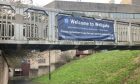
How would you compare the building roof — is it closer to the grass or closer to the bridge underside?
the grass

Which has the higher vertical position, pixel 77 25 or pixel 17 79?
pixel 77 25

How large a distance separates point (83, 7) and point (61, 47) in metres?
61.8

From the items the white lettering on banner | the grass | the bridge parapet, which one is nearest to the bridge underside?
the bridge parapet

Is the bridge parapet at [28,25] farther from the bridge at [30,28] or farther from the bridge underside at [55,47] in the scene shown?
the bridge underside at [55,47]

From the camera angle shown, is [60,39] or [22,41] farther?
[60,39]

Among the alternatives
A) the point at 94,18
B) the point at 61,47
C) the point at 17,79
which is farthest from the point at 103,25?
the point at 17,79

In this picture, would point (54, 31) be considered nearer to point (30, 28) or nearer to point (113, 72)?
point (30, 28)

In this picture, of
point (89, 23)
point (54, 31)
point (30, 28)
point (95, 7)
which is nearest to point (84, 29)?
point (89, 23)

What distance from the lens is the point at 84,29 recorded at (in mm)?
19750

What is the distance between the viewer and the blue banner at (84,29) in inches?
736

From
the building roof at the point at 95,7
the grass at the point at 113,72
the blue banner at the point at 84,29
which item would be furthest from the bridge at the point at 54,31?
the building roof at the point at 95,7

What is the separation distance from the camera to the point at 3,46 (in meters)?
17.2

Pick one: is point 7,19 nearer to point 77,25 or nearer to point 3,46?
point 3,46

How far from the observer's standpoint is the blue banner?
61.3ft
